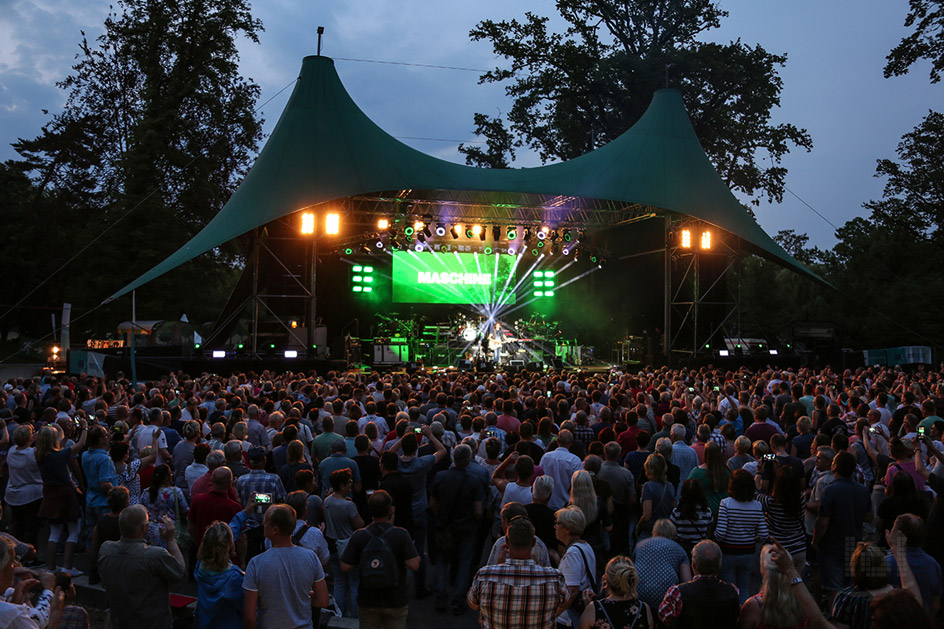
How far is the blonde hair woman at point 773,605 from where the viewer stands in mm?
3193

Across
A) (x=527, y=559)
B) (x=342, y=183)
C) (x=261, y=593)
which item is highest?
(x=342, y=183)

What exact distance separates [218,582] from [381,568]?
33.1 inches

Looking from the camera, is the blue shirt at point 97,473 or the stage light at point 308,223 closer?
the blue shirt at point 97,473

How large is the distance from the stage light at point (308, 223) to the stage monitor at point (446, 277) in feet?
19.1

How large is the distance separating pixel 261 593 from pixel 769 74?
93.9ft

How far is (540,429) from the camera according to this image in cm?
682

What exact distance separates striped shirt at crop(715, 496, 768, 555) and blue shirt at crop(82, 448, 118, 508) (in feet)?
14.9

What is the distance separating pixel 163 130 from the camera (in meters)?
29.8

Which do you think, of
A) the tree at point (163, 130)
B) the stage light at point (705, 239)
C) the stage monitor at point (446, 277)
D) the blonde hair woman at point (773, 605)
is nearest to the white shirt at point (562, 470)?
the blonde hair woman at point (773, 605)

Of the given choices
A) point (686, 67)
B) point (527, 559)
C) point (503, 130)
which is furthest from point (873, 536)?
point (503, 130)

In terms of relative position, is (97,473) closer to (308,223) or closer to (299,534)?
(299,534)

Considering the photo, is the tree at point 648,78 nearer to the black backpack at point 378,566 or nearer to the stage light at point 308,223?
the stage light at point 308,223

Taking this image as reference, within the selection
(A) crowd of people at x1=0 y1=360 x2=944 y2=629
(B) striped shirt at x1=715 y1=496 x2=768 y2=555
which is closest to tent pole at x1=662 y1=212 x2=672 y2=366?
(A) crowd of people at x1=0 y1=360 x2=944 y2=629

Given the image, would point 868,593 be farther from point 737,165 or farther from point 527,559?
point 737,165
